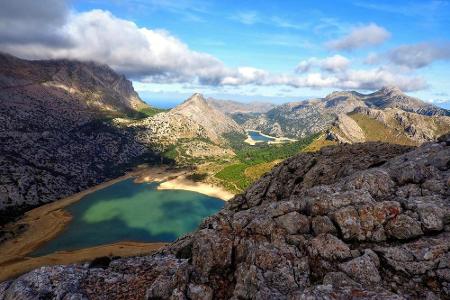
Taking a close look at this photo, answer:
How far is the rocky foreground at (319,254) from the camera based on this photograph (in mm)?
29234

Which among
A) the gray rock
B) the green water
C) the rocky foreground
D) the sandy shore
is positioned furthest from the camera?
the green water

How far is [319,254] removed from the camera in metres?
32.7

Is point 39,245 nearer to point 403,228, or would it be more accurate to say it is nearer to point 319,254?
point 319,254

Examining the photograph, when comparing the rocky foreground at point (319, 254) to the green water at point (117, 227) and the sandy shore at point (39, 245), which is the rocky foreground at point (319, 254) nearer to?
the sandy shore at point (39, 245)

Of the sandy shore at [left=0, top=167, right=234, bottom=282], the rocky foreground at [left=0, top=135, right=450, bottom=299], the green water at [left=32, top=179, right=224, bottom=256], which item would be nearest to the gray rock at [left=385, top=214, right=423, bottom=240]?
the rocky foreground at [left=0, top=135, right=450, bottom=299]

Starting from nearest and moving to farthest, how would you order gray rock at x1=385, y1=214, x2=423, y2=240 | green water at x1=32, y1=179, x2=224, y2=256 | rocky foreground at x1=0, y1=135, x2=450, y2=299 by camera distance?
rocky foreground at x1=0, y1=135, x2=450, y2=299
gray rock at x1=385, y1=214, x2=423, y2=240
green water at x1=32, y1=179, x2=224, y2=256

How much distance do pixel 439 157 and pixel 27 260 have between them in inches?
→ 5279

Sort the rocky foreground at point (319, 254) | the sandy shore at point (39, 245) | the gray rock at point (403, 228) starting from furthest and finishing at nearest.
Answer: the sandy shore at point (39, 245)
the gray rock at point (403, 228)
the rocky foreground at point (319, 254)

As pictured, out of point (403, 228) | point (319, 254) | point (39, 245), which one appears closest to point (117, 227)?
point (39, 245)

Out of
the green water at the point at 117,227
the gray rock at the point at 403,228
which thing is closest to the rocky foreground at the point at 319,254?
the gray rock at the point at 403,228

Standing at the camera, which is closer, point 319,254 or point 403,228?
point 319,254

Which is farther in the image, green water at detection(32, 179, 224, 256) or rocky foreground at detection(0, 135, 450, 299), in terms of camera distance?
green water at detection(32, 179, 224, 256)

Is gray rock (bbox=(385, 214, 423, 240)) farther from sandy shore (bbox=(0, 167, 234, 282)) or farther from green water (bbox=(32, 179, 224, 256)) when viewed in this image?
green water (bbox=(32, 179, 224, 256))

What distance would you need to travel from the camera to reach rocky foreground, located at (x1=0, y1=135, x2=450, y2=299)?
29234mm
